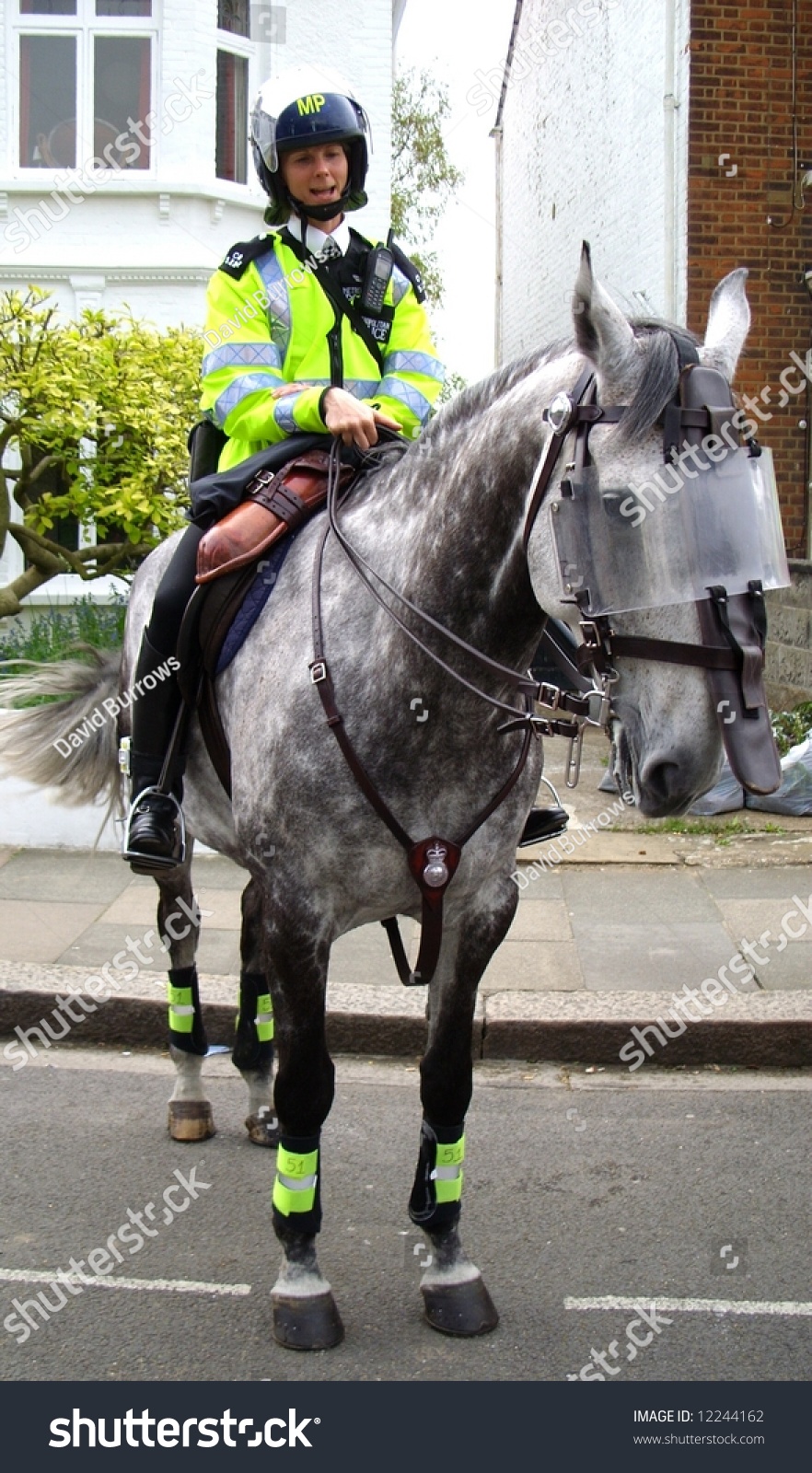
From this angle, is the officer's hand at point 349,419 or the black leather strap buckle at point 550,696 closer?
the black leather strap buckle at point 550,696

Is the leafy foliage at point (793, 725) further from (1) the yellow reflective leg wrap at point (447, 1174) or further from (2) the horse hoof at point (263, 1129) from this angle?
(1) the yellow reflective leg wrap at point (447, 1174)

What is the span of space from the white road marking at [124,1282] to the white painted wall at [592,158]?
21.4ft

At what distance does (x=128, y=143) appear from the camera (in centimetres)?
1346

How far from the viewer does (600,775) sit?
1061cm

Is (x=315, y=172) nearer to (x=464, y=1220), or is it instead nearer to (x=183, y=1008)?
(x=183, y=1008)

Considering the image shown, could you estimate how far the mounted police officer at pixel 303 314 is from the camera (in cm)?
376

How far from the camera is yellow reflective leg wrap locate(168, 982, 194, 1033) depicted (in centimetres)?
497

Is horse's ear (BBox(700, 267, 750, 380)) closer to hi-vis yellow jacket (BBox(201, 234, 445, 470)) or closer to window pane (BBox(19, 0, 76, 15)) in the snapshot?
hi-vis yellow jacket (BBox(201, 234, 445, 470))

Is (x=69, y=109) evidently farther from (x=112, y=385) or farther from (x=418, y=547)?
(x=418, y=547)

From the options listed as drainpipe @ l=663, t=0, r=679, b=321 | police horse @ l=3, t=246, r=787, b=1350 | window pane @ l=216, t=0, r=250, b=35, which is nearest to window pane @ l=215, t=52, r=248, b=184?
window pane @ l=216, t=0, r=250, b=35

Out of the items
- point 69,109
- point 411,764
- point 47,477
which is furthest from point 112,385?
point 411,764

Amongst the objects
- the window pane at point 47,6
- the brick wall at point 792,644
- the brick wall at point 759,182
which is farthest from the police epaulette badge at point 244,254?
the window pane at point 47,6

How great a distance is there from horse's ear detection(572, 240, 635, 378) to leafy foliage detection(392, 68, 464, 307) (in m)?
27.9

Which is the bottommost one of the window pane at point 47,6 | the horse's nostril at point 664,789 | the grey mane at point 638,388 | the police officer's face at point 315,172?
the horse's nostril at point 664,789
